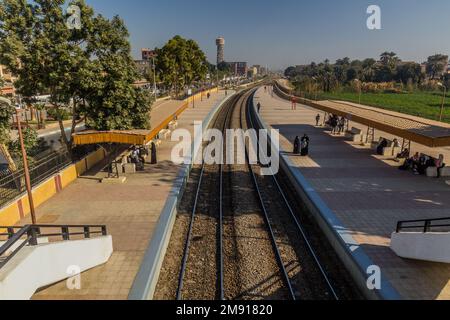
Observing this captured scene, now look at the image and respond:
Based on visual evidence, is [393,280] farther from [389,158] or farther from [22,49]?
[22,49]

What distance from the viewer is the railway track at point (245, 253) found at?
888 centimetres

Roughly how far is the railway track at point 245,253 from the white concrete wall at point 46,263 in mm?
1946

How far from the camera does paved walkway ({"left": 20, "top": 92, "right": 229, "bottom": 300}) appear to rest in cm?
836

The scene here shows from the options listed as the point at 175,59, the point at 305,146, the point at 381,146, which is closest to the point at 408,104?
the point at 175,59

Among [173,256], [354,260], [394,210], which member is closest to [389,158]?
[394,210]

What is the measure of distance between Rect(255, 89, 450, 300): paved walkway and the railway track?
4.27ft

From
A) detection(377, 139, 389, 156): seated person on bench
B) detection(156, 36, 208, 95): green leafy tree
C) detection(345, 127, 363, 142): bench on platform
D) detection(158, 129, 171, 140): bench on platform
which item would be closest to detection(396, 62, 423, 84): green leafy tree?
detection(156, 36, 208, 95): green leafy tree

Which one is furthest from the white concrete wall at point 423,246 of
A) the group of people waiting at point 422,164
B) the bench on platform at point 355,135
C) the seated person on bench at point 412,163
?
the bench on platform at point 355,135

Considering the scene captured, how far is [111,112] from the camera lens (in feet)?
54.7

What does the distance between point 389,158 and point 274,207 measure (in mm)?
9980

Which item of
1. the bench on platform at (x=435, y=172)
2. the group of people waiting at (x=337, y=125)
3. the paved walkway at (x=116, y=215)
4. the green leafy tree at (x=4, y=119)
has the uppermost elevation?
the green leafy tree at (x=4, y=119)

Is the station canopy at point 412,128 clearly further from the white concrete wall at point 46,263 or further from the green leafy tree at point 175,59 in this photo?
the green leafy tree at point 175,59

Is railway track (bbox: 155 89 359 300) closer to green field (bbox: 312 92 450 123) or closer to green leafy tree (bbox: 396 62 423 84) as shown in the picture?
green field (bbox: 312 92 450 123)

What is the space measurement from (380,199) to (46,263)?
12.1m
